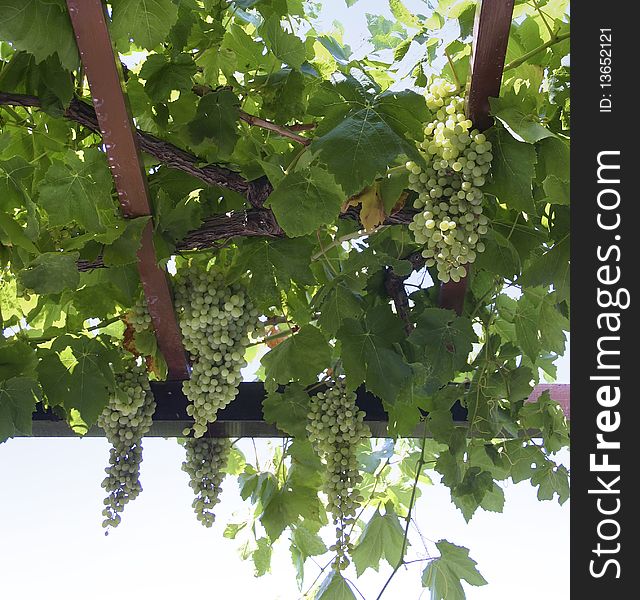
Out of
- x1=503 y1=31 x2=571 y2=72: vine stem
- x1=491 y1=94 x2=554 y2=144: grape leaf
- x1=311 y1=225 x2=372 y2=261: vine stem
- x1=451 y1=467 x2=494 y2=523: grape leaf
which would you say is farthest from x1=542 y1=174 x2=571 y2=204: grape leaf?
x1=451 y1=467 x2=494 y2=523: grape leaf

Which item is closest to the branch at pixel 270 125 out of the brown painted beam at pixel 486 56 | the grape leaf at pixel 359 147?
the grape leaf at pixel 359 147

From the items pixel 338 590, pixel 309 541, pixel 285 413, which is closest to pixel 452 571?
pixel 338 590

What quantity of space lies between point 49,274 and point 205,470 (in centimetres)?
77

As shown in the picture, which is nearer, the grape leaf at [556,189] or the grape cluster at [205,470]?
the grape leaf at [556,189]

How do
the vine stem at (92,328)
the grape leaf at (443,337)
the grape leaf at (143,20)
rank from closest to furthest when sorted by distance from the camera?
1. the grape leaf at (143,20)
2. the grape leaf at (443,337)
3. the vine stem at (92,328)

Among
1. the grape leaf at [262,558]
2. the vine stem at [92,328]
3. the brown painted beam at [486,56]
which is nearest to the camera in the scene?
the brown painted beam at [486,56]

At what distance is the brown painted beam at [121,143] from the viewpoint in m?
1.51

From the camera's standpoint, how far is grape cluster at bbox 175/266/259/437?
2.05 metres

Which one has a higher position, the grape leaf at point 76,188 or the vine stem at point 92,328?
the grape leaf at point 76,188

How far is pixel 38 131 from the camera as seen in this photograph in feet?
6.66

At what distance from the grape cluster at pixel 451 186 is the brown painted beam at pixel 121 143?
0.57 meters

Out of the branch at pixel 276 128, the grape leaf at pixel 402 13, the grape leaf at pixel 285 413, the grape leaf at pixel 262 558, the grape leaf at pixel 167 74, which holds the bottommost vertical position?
the grape leaf at pixel 262 558

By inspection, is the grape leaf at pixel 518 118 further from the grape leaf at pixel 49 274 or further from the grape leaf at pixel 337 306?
the grape leaf at pixel 49 274

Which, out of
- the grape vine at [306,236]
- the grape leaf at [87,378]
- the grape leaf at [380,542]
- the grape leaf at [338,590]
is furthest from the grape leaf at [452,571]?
the grape leaf at [87,378]
